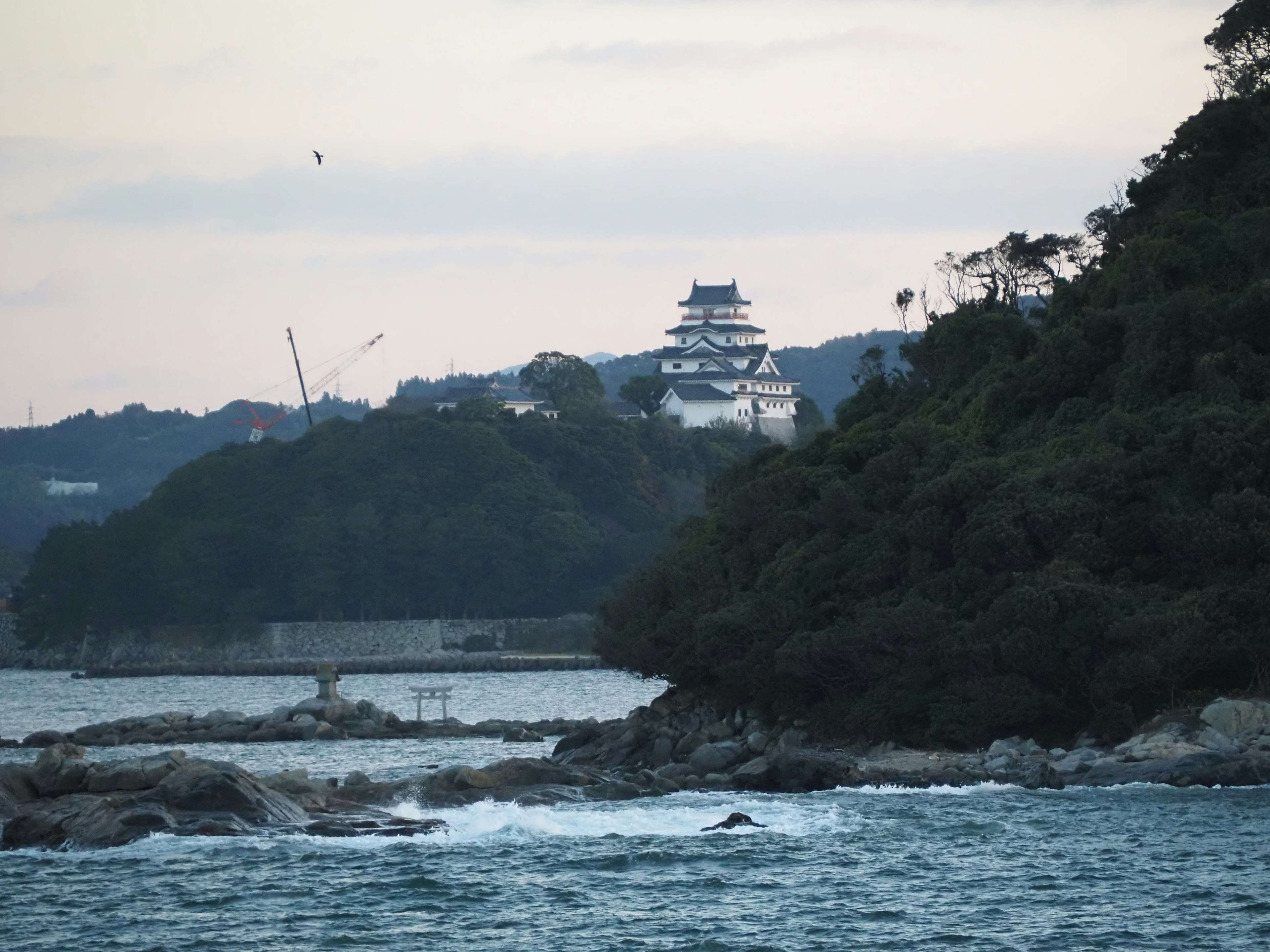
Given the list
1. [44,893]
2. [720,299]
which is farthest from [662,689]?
[720,299]

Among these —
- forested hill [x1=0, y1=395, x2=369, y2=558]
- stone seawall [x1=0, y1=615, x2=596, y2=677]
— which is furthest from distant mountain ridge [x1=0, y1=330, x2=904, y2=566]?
stone seawall [x1=0, y1=615, x2=596, y2=677]

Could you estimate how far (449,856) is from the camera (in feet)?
67.3

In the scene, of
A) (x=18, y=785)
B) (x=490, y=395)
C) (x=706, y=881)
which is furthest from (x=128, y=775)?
(x=490, y=395)

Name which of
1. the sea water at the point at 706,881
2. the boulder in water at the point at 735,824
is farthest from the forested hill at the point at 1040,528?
the boulder in water at the point at 735,824

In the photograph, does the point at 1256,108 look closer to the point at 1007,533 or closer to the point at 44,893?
the point at 1007,533

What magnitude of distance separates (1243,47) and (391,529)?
63.5 metres

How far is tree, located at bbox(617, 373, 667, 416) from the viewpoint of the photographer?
116 m

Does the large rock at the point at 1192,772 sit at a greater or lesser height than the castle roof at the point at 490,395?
lesser

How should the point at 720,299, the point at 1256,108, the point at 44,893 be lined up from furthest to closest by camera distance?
the point at 720,299, the point at 1256,108, the point at 44,893

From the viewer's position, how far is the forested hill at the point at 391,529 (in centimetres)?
9569

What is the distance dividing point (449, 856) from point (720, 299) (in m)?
103

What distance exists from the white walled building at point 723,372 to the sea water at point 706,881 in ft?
291

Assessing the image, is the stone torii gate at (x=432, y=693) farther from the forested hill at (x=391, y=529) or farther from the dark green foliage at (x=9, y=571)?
the dark green foliage at (x=9, y=571)

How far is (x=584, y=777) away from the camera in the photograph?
26.2 metres
